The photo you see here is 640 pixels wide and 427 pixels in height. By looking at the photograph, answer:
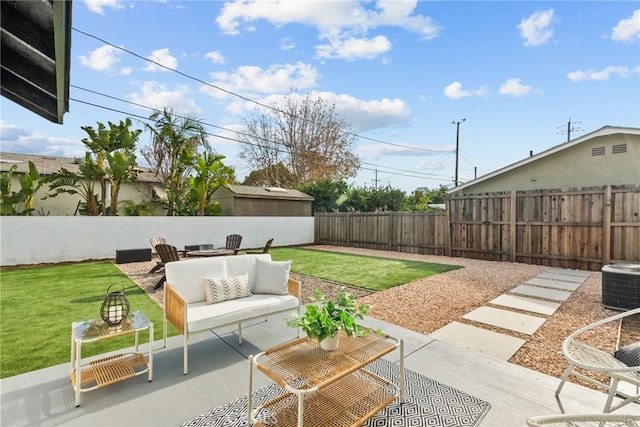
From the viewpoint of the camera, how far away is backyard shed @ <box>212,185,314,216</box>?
51.6 feet

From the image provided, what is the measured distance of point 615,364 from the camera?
7.54ft

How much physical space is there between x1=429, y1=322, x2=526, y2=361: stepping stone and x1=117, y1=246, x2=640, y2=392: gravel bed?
4.3 inches

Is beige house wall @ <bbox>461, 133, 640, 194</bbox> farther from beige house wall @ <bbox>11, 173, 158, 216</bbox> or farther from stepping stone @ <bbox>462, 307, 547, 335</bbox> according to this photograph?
beige house wall @ <bbox>11, 173, 158, 216</bbox>

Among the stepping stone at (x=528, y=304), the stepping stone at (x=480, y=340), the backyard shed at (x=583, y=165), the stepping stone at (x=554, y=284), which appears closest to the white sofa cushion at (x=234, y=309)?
the stepping stone at (x=480, y=340)

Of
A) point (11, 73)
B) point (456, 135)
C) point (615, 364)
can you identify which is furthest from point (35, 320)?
point (456, 135)

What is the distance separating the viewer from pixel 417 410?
245 centimetres

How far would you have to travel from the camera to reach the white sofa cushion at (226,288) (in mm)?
3729

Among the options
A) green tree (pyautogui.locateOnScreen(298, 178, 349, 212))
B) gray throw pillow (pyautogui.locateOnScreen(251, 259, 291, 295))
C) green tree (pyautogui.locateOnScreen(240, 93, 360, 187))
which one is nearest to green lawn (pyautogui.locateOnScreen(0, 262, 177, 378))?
gray throw pillow (pyautogui.locateOnScreen(251, 259, 291, 295))

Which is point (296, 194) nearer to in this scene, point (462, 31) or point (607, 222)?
point (462, 31)

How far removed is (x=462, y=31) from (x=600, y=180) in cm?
712

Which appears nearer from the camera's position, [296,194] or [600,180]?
[600,180]

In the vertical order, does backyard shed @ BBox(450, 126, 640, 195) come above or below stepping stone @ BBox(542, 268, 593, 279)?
above

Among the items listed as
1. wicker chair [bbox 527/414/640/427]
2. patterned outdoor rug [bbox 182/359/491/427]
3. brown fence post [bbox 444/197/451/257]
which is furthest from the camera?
brown fence post [bbox 444/197/451/257]

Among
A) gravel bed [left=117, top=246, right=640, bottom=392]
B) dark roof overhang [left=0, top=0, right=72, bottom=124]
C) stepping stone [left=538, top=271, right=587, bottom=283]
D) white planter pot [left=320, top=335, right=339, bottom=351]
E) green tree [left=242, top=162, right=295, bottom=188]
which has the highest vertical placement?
green tree [left=242, top=162, right=295, bottom=188]
